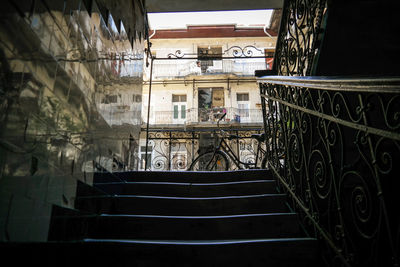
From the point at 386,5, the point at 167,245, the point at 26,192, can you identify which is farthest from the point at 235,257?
the point at 386,5

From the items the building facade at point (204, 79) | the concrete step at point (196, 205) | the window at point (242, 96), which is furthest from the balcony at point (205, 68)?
the concrete step at point (196, 205)

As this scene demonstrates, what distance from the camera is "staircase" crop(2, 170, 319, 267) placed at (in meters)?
A: 2.00

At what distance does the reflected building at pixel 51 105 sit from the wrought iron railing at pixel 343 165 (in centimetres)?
164

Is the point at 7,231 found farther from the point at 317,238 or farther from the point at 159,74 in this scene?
the point at 159,74

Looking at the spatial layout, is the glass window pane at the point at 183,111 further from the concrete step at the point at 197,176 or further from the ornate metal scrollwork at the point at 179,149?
the concrete step at the point at 197,176

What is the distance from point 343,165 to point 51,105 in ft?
5.71

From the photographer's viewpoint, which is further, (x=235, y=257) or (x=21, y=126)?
(x=235, y=257)

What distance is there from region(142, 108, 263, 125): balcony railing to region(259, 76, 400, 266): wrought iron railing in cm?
1540

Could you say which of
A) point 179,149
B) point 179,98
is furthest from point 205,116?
point 179,149

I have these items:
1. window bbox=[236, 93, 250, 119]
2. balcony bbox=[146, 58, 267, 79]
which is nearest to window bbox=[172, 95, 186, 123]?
balcony bbox=[146, 58, 267, 79]

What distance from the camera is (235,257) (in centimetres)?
200

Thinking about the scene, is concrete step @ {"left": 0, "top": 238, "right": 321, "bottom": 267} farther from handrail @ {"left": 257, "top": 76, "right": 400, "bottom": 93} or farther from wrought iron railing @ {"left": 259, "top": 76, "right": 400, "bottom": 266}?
handrail @ {"left": 257, "top": 76, "right": 400, "bottom": 93}

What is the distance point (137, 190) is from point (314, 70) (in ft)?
6.91

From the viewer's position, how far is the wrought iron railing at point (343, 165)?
1441 millimetres
